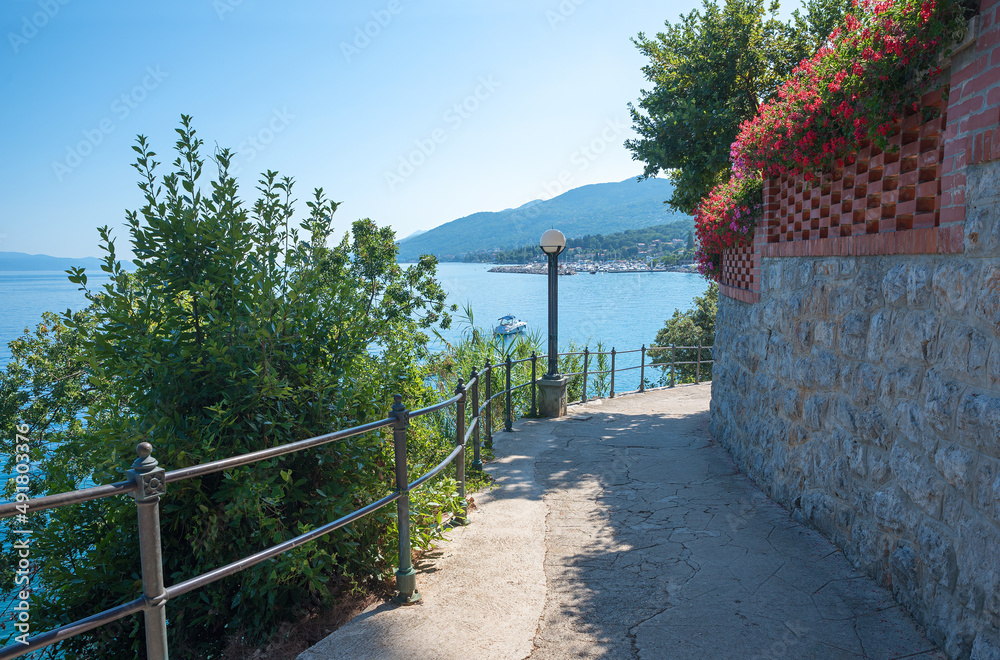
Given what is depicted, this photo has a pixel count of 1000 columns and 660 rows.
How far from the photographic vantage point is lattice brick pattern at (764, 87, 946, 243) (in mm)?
3020

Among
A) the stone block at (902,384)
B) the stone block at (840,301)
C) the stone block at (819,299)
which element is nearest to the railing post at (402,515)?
the stone block at (902,384)

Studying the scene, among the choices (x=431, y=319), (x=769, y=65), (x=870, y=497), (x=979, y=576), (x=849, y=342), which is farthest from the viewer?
(x=431, y=319)

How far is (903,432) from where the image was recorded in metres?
3.07

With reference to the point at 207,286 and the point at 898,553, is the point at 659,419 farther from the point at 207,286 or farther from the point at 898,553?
the point at 207,286

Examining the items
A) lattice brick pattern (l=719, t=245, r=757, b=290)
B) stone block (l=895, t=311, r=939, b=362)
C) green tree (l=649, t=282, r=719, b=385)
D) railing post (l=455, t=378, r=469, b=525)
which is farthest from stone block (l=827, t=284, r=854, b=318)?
green tree (l=649, t=282, r=719, b=385)

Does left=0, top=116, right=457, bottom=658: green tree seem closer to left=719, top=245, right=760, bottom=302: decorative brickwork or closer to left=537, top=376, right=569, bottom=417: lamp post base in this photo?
left=719, top=245, right=760, bottom=302: decorative brickwork

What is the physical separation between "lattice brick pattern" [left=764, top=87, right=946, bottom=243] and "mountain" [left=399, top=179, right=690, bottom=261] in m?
82.5

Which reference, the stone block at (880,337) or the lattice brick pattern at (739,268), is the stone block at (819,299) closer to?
the stone block at (880,337)

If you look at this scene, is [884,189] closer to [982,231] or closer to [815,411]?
[982,231]

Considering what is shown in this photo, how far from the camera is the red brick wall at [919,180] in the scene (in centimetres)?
252

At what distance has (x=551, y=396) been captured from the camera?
9180 millimetres

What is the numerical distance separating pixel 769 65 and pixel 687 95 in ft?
4.11

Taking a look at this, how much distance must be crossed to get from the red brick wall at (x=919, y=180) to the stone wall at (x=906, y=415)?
0.29ft

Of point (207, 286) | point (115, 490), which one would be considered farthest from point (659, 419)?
point (115, 490)
